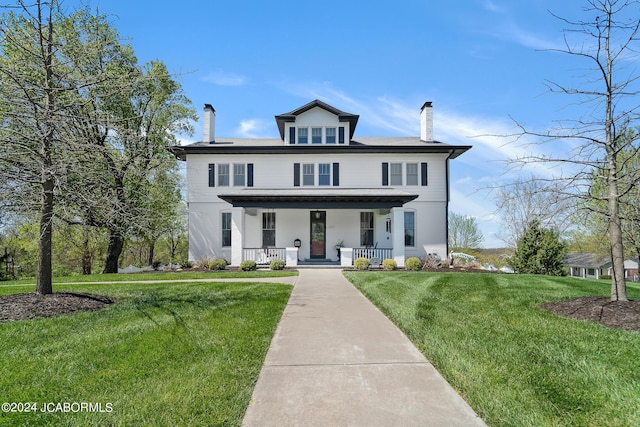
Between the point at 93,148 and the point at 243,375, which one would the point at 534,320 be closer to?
the point at 243,375

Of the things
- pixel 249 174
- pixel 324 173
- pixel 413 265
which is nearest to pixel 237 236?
pixel 249 174

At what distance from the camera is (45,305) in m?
6.38

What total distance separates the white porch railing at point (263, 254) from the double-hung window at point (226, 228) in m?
2.30

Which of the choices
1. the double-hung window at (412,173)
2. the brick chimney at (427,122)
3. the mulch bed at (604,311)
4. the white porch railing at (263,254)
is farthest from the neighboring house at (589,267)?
the mulch bed at (604,311)

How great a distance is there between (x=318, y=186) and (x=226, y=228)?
18.4ft

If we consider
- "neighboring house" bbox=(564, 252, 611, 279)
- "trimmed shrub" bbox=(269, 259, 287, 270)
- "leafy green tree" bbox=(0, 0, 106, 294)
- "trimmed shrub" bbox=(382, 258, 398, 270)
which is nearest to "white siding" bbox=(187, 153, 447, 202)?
"trimmed shrub" bbox=(382, 258, 398, 270)

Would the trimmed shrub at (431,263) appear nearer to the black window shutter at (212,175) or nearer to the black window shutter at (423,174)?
the black window shutter at (423,174)

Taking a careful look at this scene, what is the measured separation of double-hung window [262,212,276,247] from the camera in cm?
1814

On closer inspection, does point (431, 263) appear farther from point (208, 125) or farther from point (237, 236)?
point (208, 125)

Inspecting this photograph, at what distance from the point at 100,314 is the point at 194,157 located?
13590 millimetres

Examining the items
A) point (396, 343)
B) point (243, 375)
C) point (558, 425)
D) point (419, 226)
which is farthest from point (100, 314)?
point (419, 226)

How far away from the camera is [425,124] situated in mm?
19953

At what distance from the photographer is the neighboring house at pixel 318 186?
1797cm

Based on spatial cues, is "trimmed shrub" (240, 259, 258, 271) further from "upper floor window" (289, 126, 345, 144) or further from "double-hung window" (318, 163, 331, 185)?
"upper floor window" (289, 126, 345, 144)
